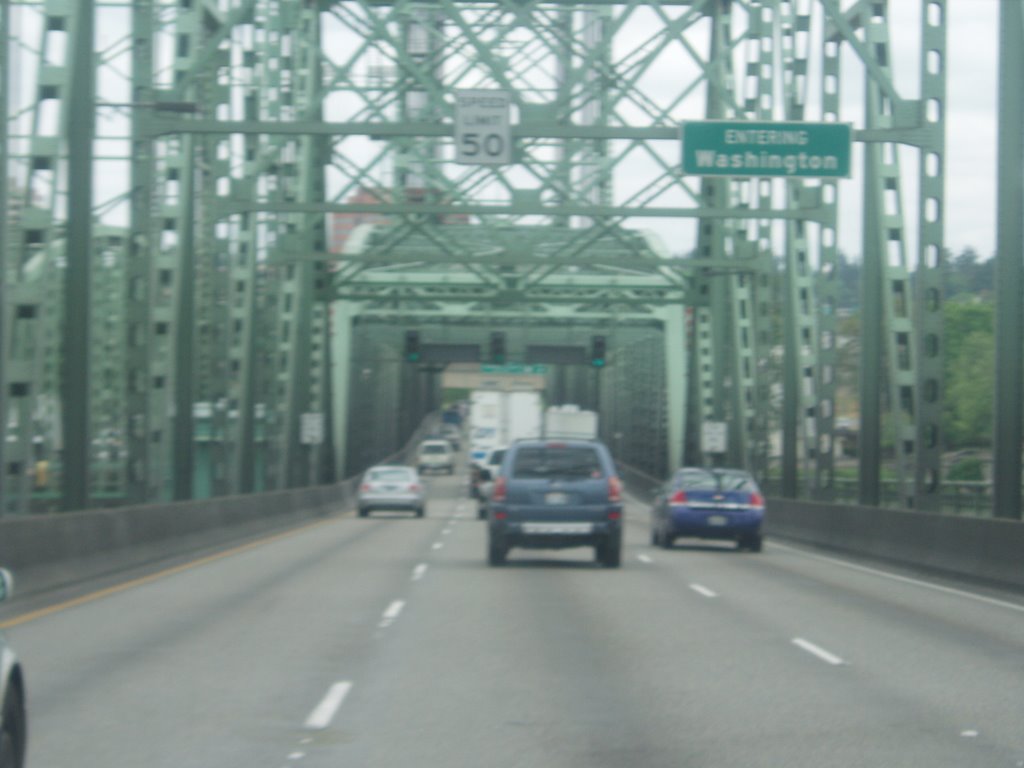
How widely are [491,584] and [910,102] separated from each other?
10.3 metres

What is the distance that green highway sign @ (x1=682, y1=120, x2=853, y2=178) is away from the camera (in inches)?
1118

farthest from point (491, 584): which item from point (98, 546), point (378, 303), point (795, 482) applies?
point (378, 303)

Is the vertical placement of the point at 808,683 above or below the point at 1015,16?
below

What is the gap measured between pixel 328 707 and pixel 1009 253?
48.0ft

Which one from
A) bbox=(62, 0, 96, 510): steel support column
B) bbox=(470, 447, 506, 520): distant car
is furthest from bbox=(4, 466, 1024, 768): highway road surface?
bbox=(470, 447, 506, 520): distant car

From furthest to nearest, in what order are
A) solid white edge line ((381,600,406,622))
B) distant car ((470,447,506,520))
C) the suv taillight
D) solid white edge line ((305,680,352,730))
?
distant car ((470,447,506,520)), the suv taillight, solid white edge line ((381,600,406,622)), solid white edge line ((305,680,352,730))

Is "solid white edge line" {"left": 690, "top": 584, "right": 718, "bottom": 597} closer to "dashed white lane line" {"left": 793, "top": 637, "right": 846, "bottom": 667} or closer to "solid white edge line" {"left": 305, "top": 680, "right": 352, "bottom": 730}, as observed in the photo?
"dashed white lane line" {"left": 793, "top": 637, "right": 846, "bottom": 667}

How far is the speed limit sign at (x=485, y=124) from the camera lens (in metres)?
27.0

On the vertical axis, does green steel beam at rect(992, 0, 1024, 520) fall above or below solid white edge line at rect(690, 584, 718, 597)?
above

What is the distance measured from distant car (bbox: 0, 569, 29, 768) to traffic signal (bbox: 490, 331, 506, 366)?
5740 centimetres

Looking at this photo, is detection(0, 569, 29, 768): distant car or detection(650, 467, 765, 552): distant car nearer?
detection(0, 569, 29, 768): distant car

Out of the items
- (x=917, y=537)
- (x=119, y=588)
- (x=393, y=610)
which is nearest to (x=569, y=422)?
(x=917, y=537)

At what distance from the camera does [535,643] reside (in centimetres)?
1433

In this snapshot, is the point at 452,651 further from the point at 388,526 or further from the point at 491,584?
the point at 388,526
